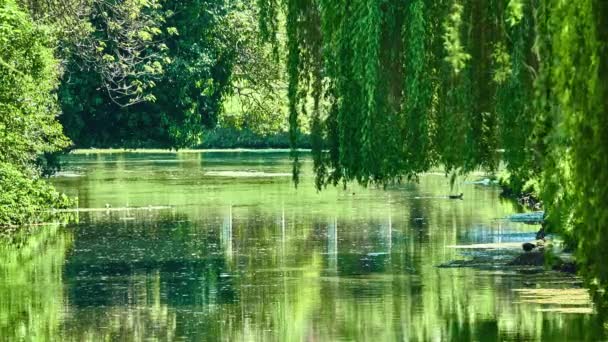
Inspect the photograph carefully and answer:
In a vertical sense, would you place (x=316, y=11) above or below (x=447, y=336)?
above

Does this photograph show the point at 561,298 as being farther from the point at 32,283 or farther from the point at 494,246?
the point at 32,283

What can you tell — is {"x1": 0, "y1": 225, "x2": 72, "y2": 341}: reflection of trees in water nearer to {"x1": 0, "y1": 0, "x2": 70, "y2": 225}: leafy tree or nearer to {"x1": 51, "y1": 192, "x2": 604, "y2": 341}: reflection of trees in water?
{"x1": 51, "y1": 192, "x2": 604, "y2": 341}: reflection of trees in water

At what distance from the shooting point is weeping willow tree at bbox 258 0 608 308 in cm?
1199

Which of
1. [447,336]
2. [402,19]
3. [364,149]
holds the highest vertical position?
[402,19]

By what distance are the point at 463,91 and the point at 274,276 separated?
1324 centimetres

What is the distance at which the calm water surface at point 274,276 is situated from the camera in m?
22.5

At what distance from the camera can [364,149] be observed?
1792 centimetres

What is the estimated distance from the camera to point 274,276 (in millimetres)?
29172

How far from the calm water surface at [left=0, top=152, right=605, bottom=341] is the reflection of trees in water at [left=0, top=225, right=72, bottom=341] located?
37mm

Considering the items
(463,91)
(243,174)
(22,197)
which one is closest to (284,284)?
(463,91)

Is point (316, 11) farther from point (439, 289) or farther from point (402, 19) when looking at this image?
point (439, 289)

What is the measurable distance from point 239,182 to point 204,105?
965 cm

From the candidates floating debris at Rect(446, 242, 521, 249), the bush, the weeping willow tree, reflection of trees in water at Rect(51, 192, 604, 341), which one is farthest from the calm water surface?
the weeping willow tree

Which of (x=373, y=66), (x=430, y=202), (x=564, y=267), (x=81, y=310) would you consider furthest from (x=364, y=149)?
(x=430, y=202)
